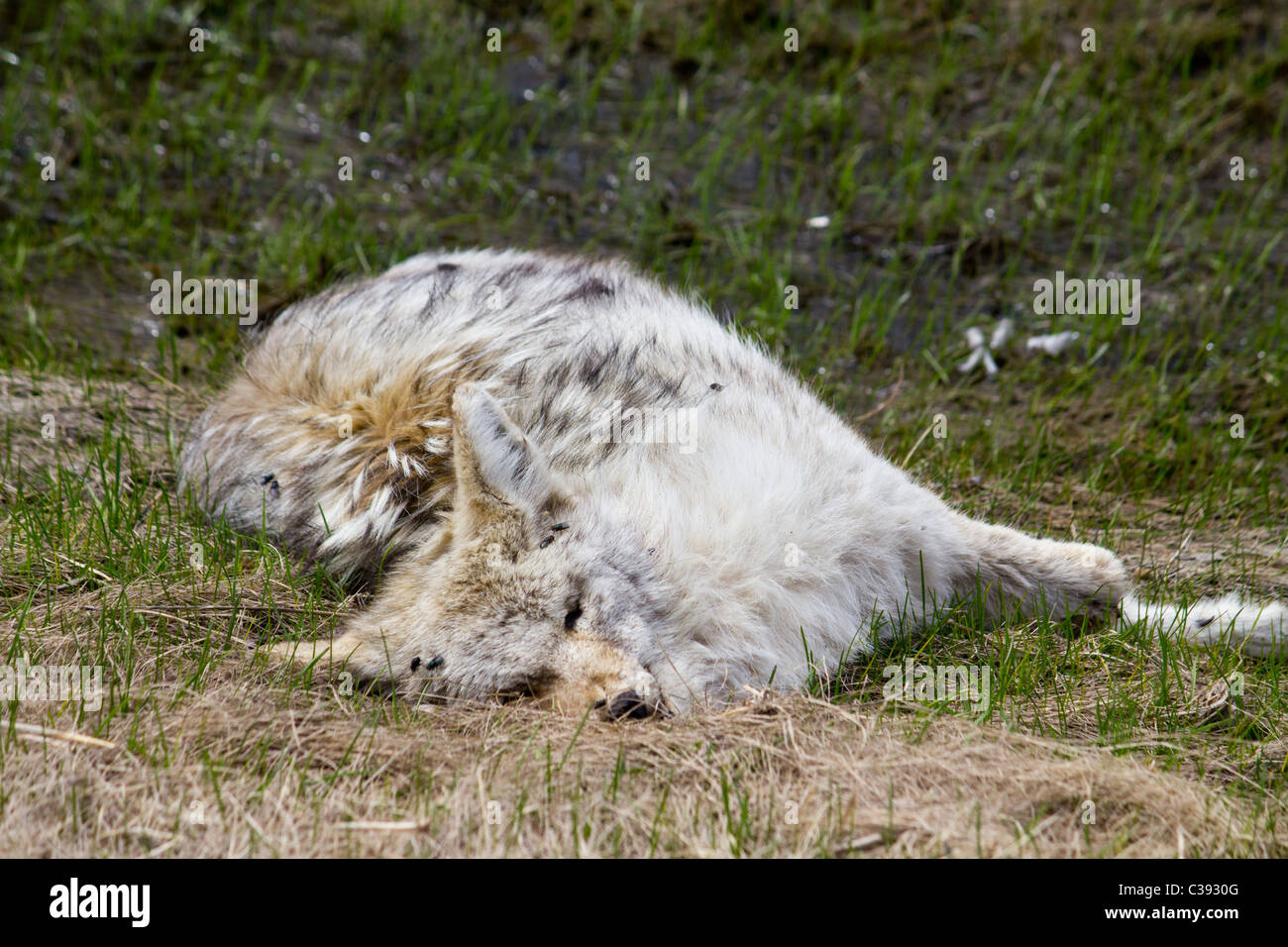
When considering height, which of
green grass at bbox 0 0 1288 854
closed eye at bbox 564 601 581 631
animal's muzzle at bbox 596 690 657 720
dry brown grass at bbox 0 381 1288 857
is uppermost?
green grass at bbox 0 0 1288 854

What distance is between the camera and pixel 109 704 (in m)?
3.48

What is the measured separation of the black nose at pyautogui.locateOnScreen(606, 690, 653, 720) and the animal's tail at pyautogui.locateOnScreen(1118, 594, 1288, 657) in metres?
2.01

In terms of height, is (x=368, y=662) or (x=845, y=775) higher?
(x=368, y=662)

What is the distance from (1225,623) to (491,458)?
277cm

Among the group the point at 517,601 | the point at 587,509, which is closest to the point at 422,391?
the point at 587,509

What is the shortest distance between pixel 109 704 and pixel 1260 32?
883cm

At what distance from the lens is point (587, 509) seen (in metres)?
3.83

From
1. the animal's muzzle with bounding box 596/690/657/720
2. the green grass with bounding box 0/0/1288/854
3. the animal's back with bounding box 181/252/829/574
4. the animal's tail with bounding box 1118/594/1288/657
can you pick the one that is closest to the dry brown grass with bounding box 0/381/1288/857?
the animal's muzzle with bounding box 596/690/657/720

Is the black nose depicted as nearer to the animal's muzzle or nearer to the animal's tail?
the animal's muzzle

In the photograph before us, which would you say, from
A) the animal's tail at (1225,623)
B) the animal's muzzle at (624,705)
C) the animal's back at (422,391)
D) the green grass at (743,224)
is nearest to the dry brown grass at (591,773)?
the animal's muzzle at (624,705)

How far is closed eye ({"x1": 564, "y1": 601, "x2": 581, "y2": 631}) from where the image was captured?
139 inches

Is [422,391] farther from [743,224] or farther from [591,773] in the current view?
[743,224]

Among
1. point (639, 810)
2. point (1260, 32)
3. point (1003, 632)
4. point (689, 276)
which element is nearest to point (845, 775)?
point (639, 810)
